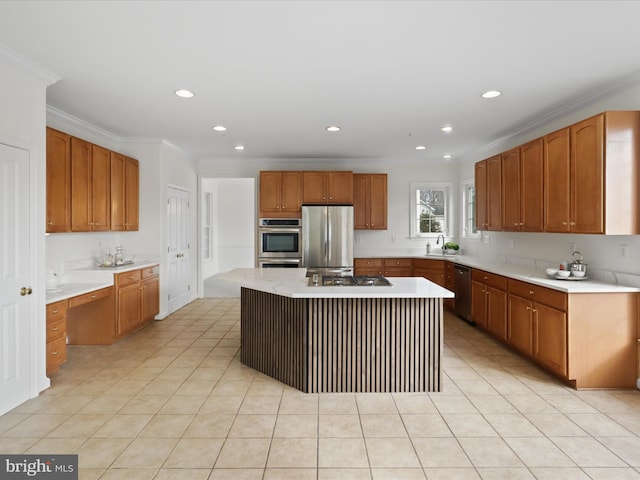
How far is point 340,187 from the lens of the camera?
6.49m

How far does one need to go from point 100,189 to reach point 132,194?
0.75m

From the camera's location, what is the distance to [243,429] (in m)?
2.64

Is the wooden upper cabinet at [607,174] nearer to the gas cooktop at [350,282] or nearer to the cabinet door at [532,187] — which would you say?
the cabinet door at [532,187]

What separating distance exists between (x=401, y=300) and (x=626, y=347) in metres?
1.89

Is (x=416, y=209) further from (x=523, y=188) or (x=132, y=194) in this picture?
(x=132, y=194)

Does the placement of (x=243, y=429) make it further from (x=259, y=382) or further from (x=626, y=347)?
(x=626, y=347)

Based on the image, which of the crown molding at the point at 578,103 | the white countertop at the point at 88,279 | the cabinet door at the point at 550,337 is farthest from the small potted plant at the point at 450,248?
the white countertop at the point at 88,279

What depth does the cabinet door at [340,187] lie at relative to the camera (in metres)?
6.49

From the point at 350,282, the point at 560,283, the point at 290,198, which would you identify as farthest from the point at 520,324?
the point at 290,198

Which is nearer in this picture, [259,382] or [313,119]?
[259,382]

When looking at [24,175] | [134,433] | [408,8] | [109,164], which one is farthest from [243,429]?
[109,164]

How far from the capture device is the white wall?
289cm

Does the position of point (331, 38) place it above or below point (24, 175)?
above

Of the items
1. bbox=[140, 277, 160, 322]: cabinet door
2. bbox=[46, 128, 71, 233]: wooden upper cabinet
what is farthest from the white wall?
bbox=[140, 277, 160, 322]: cabinet door
